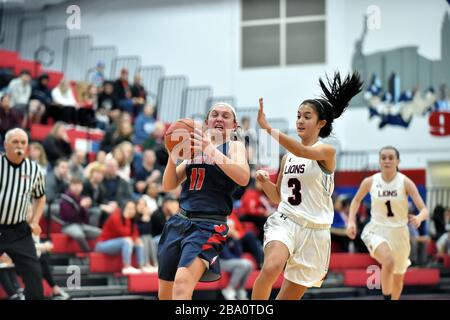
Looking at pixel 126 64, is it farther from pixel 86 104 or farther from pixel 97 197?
pixel 97 197

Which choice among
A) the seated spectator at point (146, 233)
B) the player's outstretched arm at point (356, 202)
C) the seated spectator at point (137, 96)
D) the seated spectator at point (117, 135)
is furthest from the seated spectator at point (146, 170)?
the player's outstretched arm at point (356, 202)

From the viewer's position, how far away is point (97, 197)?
11.6 meters

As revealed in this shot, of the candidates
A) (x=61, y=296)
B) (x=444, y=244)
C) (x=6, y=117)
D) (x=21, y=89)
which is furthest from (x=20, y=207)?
(x=444, y=244)

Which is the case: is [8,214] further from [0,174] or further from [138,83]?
[138,83]

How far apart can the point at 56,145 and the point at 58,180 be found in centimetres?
126

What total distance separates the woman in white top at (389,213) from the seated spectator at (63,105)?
782cm

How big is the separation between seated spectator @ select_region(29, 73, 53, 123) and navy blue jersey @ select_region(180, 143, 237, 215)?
877cm

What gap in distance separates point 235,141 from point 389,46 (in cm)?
1384

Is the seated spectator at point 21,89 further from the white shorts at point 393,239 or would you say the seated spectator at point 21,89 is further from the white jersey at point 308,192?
the white jersey at point 308,192

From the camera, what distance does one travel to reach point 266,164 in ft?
53.2

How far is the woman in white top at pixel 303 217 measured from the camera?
235 inches
